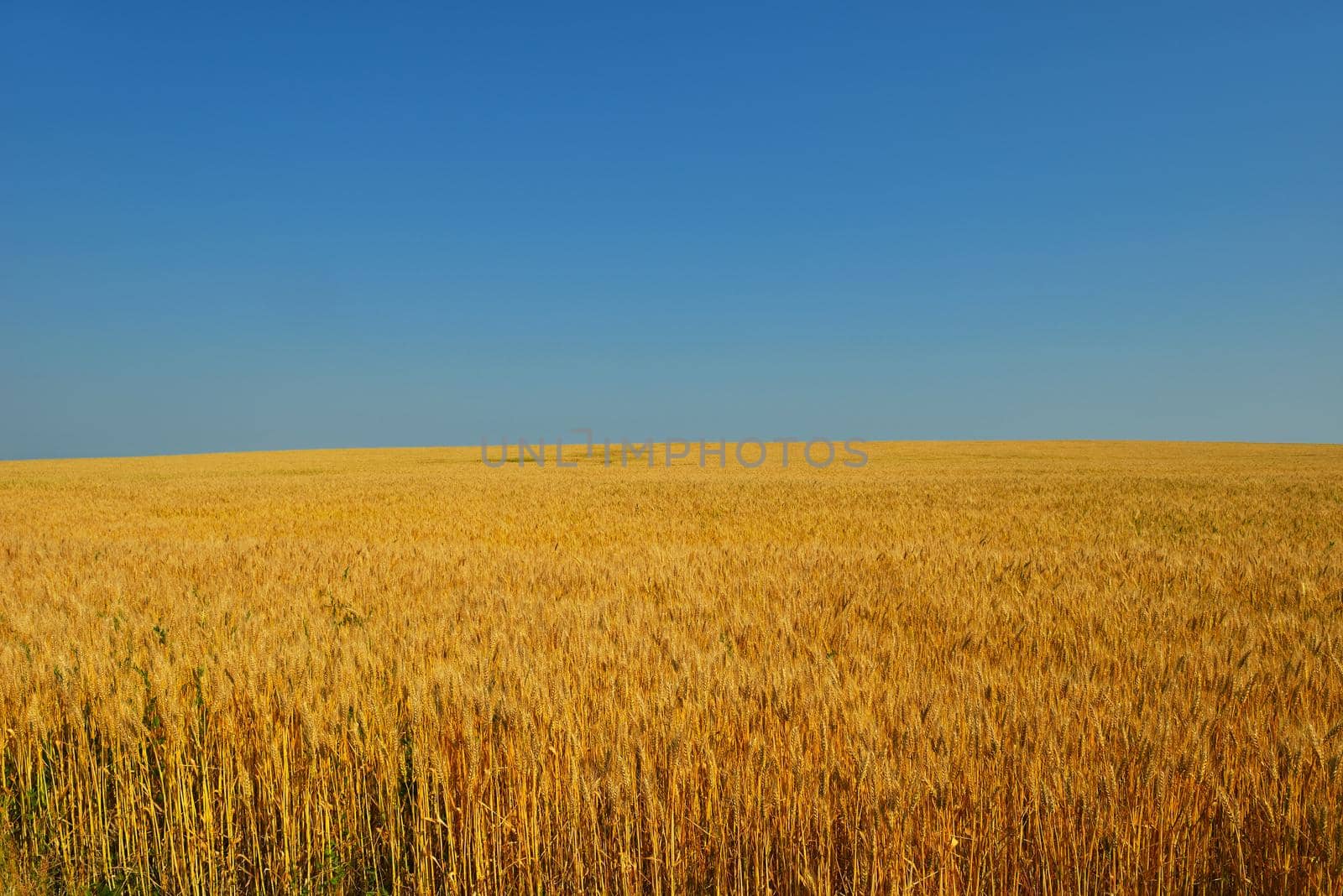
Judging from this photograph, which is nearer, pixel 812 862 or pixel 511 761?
pixel 812 862

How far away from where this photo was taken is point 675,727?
2.81 metres

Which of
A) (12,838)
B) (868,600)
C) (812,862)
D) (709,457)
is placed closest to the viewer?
(812,862)

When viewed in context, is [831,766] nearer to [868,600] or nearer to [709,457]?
[868,600]

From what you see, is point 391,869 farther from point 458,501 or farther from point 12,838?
point 458,501

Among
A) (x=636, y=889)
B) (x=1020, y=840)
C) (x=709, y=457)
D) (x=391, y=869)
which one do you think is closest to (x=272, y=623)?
(x=391, y=869)

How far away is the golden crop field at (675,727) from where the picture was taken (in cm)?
234

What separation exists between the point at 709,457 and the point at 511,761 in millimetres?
48014

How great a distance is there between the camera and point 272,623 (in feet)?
17.0

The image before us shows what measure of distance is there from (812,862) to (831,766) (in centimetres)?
31

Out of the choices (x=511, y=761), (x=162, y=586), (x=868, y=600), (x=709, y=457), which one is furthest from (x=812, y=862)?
(x=709, y=457)

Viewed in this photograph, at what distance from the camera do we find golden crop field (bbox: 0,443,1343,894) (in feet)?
7.69

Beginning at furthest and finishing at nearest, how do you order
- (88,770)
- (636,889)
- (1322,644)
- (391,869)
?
(1322,644), (88,770), (391,869), (636,889)

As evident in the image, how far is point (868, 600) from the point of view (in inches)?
228

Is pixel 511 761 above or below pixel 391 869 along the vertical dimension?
above
